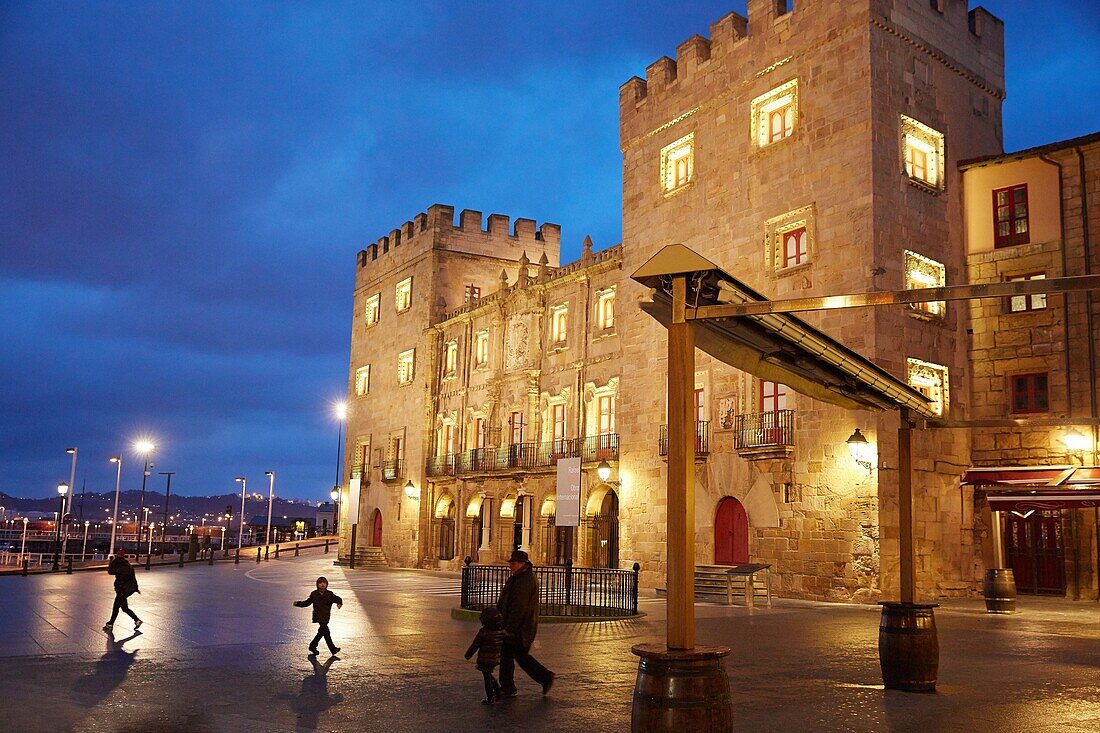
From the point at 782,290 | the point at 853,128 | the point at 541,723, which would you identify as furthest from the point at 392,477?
the point at 541,723

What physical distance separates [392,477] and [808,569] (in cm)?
2370

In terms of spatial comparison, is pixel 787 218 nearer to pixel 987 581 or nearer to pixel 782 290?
pixel 782 290

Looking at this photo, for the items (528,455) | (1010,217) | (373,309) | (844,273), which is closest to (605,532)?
(528,455)

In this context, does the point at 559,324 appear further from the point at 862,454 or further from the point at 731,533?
the point at 862,454

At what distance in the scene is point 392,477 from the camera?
141 ft

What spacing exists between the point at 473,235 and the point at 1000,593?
29.0m

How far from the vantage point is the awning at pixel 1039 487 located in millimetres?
20547

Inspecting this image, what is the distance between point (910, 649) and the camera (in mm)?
9836

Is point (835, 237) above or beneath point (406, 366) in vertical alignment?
above

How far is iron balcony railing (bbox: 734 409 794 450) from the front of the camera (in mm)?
23797

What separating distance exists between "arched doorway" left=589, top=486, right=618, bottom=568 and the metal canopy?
20.5 meters

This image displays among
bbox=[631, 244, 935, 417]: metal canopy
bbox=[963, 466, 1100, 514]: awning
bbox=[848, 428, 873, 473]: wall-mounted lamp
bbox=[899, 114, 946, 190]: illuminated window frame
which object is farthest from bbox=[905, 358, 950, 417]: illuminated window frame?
bbox=[631, 244, 935, 417]: metal canopy

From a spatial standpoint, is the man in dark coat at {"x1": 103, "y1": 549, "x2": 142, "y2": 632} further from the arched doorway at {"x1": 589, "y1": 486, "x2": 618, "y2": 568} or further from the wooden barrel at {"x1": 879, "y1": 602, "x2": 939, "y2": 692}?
the arched doorway at {"x1": 589, "y1": 486, "x2": 618, "y2": 568}

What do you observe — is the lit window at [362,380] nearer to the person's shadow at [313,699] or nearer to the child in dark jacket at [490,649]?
the person's shadow at [313,699]
